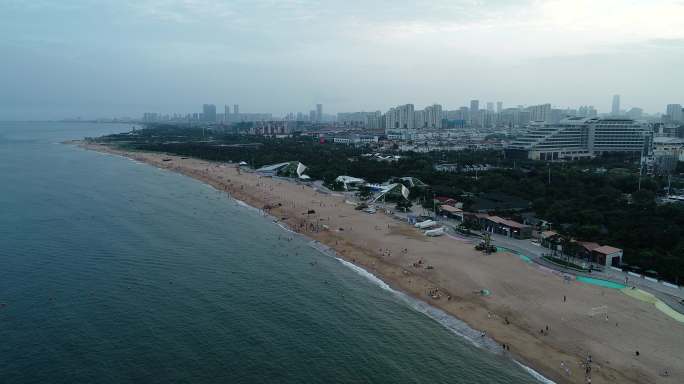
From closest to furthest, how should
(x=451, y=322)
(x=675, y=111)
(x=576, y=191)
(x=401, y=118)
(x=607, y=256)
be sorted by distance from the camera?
(x=451, y=322)
(x=607, y=256)
(x=576, y=191)
(x=401, y=118)
(x=675, y=111)

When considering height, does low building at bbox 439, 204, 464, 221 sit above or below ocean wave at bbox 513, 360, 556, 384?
above

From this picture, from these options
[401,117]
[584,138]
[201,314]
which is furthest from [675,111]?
[201,314]

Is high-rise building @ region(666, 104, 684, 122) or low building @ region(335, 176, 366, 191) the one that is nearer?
low building @ region(335, 176, 366, 191)

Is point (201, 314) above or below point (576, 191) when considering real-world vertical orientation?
below

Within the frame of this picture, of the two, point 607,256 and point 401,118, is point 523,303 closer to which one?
point 607,256

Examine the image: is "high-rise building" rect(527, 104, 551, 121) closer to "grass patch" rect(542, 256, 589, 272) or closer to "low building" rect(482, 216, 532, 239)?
"low building" rect(482, 216, 532, 239)

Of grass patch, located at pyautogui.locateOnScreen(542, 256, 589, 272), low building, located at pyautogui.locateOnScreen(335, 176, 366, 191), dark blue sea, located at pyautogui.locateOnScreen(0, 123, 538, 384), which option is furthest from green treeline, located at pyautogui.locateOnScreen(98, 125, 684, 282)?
dark blue sea, located at pyautogui.locateOnScreen(0, 123, 538, 384)

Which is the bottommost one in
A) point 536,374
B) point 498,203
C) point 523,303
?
point 536,374
